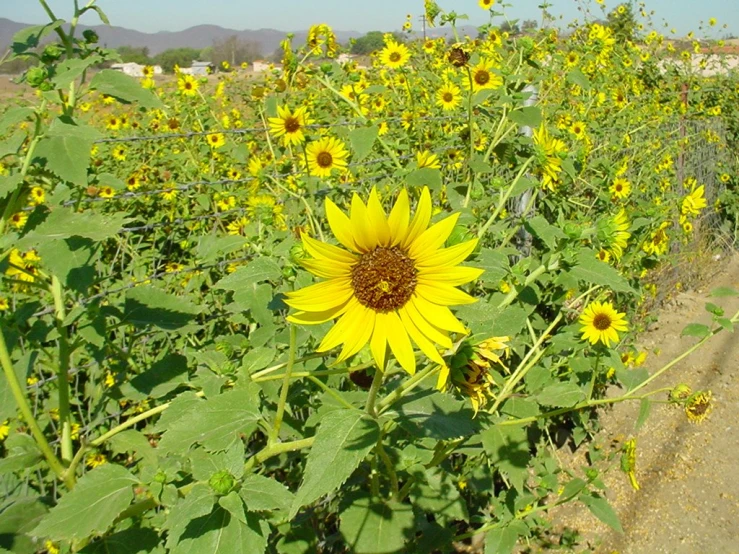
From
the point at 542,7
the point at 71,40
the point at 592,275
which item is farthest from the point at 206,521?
the point at 542,7

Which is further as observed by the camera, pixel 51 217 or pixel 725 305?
pixel 725 305

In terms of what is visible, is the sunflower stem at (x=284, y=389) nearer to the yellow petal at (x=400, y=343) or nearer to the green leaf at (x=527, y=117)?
the yellow petal at (x=400, y=343)

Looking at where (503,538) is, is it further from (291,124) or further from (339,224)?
(291,124)

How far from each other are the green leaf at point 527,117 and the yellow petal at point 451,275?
1216 millimetres

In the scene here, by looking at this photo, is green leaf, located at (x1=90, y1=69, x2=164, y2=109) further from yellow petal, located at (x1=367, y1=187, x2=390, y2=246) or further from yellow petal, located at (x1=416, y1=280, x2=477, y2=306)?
yellow petal, located at (x1=416, y1=280, x2=477, y2=306)

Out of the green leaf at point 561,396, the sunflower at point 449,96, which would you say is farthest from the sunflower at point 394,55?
the green leaf at point 561,396

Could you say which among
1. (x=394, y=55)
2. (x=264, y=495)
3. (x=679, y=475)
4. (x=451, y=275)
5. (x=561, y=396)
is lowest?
(x=679, y=475)

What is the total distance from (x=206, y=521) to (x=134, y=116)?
18.2ft

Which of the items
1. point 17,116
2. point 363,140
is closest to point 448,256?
point 17,116

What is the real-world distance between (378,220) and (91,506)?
659 mm

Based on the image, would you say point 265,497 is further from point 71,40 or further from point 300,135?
point 300,135

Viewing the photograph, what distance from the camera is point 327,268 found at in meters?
0.92

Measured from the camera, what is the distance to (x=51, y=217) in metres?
1.04

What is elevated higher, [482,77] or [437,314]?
[482,77]
